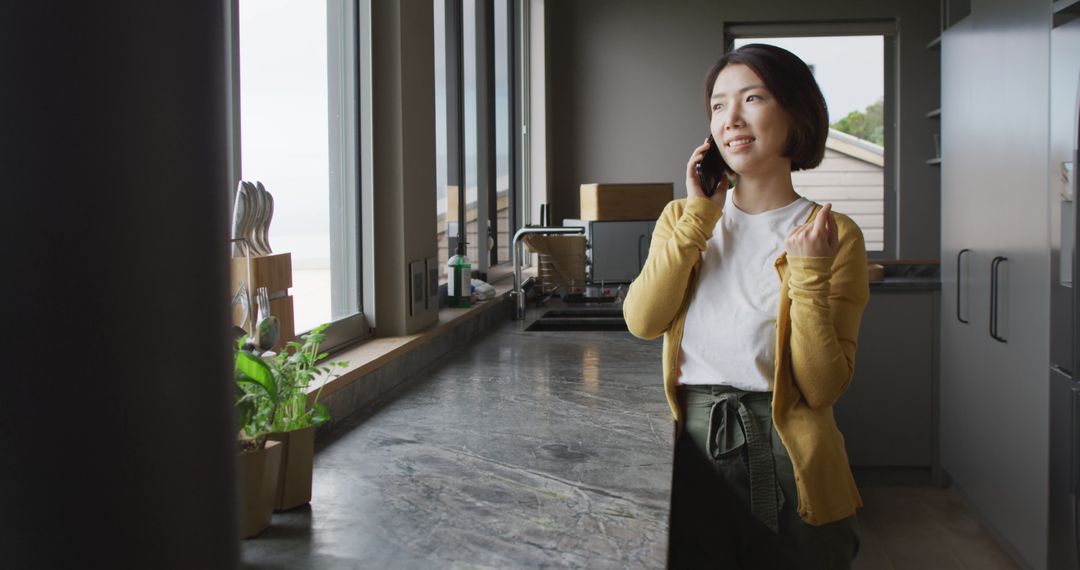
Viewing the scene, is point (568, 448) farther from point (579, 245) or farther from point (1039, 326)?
point (579, 245)

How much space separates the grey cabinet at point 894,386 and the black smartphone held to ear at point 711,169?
8.56 feet

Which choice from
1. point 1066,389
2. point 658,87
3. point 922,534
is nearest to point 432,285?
point 1066,389

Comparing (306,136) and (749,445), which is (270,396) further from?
(306,136)

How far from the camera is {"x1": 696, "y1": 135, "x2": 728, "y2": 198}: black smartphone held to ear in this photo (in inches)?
59.9

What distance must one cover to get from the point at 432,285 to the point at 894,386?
2.35 m

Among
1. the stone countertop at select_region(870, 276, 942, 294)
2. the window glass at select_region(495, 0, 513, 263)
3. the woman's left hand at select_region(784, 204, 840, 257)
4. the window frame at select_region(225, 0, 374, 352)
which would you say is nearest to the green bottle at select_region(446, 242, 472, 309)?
the window frame at select_region(225, 0, 374, 352)

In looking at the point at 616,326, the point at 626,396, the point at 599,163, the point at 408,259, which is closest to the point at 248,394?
the point at 626,396

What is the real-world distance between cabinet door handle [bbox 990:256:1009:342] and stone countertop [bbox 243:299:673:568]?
5.29ft

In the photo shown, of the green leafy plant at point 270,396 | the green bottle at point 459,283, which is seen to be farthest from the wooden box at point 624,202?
the green leafy plant at point 270,396

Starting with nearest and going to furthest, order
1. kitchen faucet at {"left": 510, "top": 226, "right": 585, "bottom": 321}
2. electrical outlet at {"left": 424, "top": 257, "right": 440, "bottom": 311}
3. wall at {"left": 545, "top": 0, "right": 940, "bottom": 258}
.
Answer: electrical outlet at {"left": 424, "top": 257, "right": 440, "bottom": 311}, kitchen faucet at {"left": 510, "top": 226, "right": 585, "bottom": 321}, wall at {"left": 545, "top": 0, "right": 940, "bottom": 258}

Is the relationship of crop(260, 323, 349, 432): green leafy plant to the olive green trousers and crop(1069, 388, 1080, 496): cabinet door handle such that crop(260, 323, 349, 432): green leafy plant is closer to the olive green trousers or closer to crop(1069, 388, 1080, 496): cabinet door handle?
the olive green trousers

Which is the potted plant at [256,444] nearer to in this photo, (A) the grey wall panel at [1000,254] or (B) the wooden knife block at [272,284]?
(B) the wooden knife block at [272,284]

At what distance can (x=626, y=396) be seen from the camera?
6.26ft

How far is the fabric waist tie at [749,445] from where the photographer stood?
1.46 m
